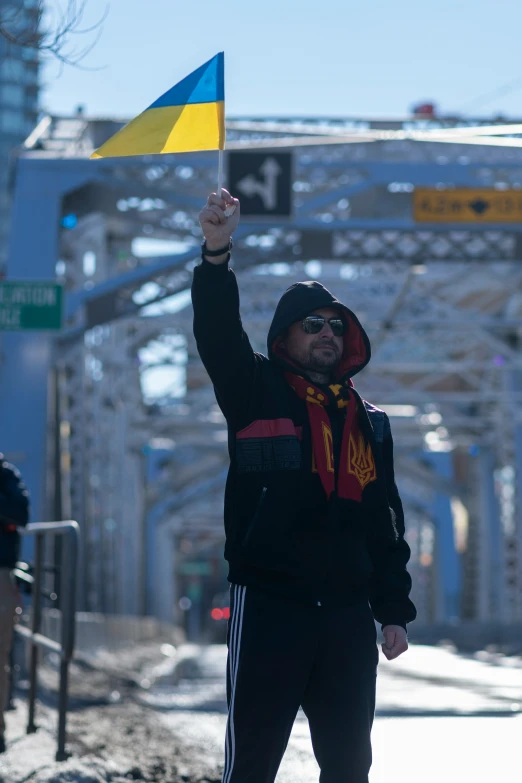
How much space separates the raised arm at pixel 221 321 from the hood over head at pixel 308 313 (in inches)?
9.8

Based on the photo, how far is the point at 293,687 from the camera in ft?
13.3

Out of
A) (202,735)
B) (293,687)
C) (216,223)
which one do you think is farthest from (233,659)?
(202,735)

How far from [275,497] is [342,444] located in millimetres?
297

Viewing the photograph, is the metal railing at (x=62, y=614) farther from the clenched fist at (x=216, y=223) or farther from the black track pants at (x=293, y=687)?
the clenched fist at (x=216, y=223)

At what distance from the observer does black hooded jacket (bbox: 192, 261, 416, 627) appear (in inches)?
161

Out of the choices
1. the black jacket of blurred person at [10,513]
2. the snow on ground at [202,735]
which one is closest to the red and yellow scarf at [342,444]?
the snow on ground at [202,735]

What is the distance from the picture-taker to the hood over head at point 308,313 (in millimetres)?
4402

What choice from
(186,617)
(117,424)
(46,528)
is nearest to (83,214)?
(46,528)

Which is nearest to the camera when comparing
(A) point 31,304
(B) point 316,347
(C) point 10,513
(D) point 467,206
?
(B) point 316,347

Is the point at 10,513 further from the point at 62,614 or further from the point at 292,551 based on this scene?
the point at 292,551

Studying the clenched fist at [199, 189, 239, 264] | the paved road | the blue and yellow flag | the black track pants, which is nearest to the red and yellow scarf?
the black track pants

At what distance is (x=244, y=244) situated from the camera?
1950 centimetres

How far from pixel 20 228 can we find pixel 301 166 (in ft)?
11.6

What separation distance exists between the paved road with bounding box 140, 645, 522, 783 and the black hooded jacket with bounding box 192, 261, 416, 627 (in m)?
3.09
